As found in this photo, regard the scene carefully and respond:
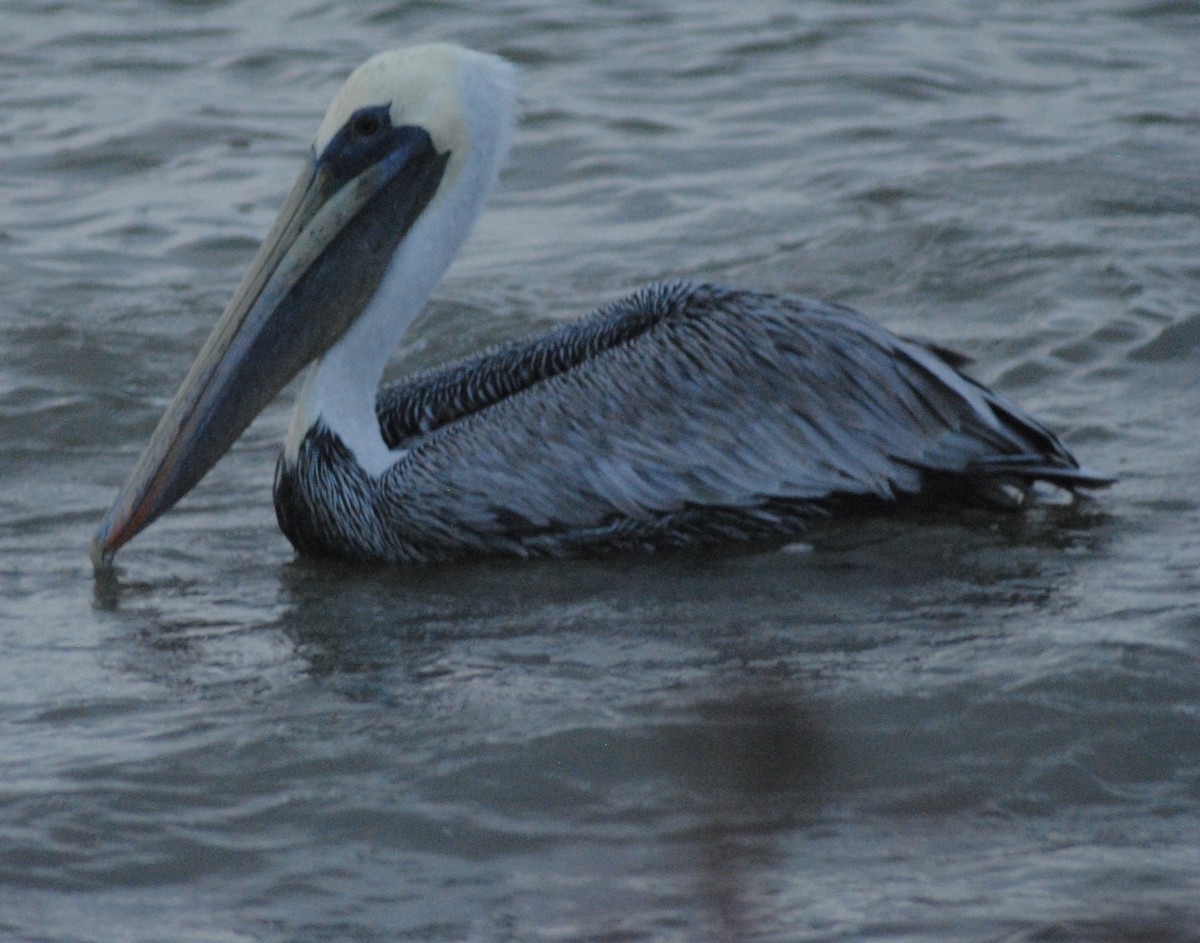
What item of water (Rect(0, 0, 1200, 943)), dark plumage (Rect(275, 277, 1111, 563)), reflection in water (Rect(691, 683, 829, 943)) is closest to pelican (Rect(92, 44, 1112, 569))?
dark plumage (Rect(275, 277, 1111, 563))

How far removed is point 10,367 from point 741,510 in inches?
112

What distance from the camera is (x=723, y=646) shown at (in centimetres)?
505

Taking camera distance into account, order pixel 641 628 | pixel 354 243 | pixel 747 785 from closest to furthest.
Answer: pixel 747 785 → pixel 641 628 → pixel 354 243

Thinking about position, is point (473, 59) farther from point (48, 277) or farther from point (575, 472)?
point (48, 277)

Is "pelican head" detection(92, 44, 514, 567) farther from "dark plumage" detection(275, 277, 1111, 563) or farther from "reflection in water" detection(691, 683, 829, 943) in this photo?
"reflection in water" detection(691, 683, 829, 943)

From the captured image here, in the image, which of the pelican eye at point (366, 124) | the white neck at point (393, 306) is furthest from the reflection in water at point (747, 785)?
the pelican eye at point (366, 124)

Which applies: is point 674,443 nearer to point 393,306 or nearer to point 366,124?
point 393,306

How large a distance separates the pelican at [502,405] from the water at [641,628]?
0.14 m

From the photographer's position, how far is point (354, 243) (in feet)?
19.8

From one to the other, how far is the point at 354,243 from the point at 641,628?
57.9 inches

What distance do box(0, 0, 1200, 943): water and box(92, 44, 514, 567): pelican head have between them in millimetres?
353

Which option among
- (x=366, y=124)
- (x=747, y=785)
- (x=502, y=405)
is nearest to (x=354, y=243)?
(x=366, y=124)

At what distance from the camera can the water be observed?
389cm

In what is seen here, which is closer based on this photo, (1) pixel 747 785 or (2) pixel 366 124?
(1) pixel 747 785
